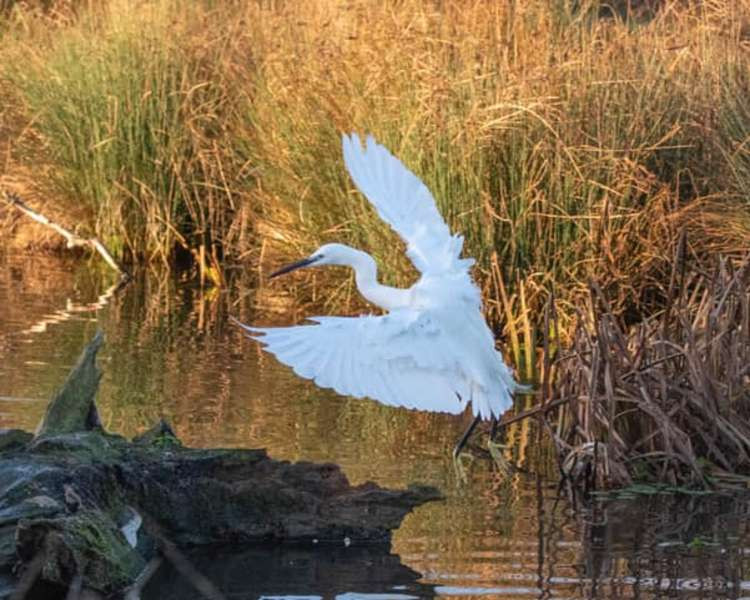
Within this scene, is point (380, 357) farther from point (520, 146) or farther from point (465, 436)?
point (520, 146)

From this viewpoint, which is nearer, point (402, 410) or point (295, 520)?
point (295, 520)

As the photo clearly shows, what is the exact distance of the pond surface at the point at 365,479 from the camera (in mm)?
5641

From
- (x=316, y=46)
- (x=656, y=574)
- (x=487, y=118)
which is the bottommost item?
(x=656, y=574)

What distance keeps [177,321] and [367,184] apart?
4.65 metres

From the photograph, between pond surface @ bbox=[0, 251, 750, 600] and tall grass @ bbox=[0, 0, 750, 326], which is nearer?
pond surface @ bbox=[0, 251, 750, 600]

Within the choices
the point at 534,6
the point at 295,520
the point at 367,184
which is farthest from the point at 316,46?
the point at 295,520

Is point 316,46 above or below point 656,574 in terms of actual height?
above

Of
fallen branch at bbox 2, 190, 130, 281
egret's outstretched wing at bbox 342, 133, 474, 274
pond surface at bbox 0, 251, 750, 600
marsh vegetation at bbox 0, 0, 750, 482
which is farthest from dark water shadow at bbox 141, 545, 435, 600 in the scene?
fallen branch at bbox 2, 190, 130, 281

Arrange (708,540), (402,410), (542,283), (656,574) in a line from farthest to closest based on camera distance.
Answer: (542,283), (402,410), (708,540), (656,574)

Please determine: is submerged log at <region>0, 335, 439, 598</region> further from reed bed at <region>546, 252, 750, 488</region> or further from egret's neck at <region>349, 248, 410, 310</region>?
reed bed at <region>546, 252, 750, 488</region>

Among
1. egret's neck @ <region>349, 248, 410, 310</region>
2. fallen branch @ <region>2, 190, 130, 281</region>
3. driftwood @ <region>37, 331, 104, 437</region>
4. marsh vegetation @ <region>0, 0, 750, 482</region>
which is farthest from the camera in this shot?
fallen branch @ <region>2, 190, 130, 281</region>

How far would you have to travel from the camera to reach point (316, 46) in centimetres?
1145

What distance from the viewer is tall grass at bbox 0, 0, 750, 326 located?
980cm

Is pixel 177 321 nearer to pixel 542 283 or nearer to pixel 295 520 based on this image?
pixel 542 283
